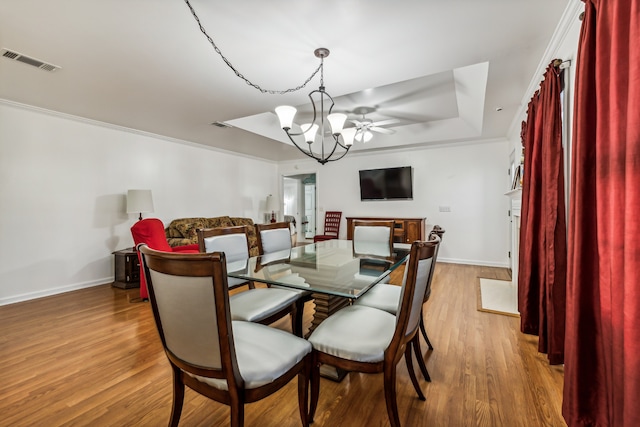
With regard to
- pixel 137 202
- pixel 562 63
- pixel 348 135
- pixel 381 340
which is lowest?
pixel 381 340

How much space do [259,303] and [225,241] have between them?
747 millimetres

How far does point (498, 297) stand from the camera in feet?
11.2

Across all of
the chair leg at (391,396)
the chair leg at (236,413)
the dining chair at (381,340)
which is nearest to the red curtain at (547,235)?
the dining chair at (381,340)

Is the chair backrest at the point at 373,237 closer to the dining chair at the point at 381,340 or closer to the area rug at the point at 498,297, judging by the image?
the area rug at the point at 498,297

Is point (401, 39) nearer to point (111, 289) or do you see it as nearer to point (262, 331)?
point (262, 331)

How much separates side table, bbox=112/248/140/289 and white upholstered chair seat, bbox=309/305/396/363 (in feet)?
11.5

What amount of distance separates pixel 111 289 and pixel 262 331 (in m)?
3.62

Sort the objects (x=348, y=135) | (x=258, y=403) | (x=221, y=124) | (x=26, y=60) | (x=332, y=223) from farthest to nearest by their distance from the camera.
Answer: (x=332, y=223)
(x=221, y=124)
(x=348, y=135)
(x=26, y=60)
(x=258, y=403)

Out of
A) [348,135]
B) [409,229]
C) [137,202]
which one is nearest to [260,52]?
[348,135]

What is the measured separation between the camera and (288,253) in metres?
2.82

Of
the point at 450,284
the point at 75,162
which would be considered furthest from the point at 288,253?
the point at 75,162

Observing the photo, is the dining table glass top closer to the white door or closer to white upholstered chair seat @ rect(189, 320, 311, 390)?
white upholstered chair seat @ rect(189, 320, 311, 390)

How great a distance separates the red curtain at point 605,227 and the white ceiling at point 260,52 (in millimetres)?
807

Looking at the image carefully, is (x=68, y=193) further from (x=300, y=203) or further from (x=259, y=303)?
(x=300, y=203)
